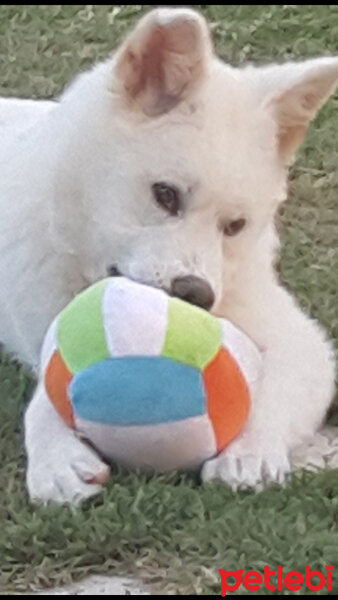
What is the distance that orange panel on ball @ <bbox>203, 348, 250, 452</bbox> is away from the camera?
9.73ft

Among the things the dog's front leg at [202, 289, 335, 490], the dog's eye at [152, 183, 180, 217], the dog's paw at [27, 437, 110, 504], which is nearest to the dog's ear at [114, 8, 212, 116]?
the dog's eye at [152, 183, 180, 217]

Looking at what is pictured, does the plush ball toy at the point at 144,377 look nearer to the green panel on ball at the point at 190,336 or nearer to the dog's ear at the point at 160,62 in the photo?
the green panel on ball at the point at 190,336

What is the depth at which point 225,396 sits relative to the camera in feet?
9.81

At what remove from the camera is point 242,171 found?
10.8 feet

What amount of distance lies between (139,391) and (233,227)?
1.92 ft

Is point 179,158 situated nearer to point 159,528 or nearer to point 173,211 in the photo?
point 173,211

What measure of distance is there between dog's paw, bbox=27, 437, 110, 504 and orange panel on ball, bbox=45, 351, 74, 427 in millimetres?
51

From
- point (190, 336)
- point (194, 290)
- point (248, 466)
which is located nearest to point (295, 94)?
point (194, 290)

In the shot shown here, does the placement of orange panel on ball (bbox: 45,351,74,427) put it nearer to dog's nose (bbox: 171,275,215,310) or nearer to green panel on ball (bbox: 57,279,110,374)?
green panel on ball (bbox: 57,279,110,374)

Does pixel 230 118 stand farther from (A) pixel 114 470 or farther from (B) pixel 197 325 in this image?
(A) pixel 114 470

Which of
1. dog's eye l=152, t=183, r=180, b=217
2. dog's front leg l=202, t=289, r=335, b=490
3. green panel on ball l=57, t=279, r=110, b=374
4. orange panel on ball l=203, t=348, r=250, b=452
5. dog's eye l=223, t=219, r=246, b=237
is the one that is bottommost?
dog's front leg l=202, t=289, r=335, b=490

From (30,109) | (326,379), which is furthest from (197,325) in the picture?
(30,109)

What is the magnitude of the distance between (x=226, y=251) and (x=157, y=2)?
282 cm

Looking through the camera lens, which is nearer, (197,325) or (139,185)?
(197,325)
